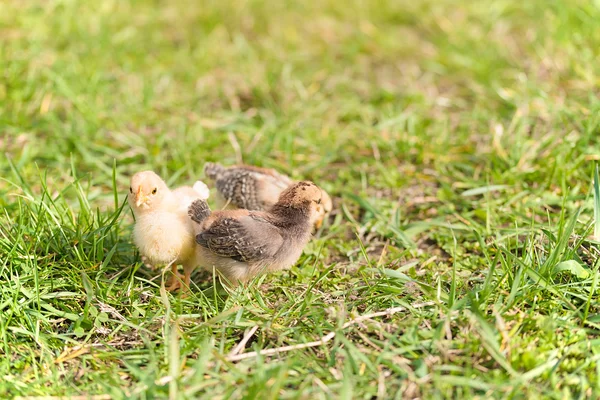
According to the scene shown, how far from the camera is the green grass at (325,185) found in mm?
3162

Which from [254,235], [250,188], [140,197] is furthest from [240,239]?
[250,188]

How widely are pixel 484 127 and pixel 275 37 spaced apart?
114 inches

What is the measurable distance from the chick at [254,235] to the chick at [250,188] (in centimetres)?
49

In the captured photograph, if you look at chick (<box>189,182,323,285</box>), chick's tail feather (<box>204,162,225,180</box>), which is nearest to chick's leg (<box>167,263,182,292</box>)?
chick (<box>189,182,323,285</box>)

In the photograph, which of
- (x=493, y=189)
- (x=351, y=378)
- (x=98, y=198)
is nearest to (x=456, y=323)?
(x=351, y=378)

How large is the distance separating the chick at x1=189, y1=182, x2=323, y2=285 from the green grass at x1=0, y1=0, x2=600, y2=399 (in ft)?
0.61

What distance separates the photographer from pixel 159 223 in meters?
3.76

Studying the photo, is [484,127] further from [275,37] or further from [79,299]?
[79,299]

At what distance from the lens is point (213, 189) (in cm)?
498

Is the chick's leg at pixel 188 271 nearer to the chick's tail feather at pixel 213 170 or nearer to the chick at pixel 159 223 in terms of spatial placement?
the chick at pixel 159 223

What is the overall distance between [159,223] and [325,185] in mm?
1772

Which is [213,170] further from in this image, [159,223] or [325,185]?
[159,223]

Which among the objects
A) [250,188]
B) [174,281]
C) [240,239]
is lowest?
[174,281]

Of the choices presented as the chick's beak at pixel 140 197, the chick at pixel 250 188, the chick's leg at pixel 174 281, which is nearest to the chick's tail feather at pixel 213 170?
the chick at pixel 250 188
